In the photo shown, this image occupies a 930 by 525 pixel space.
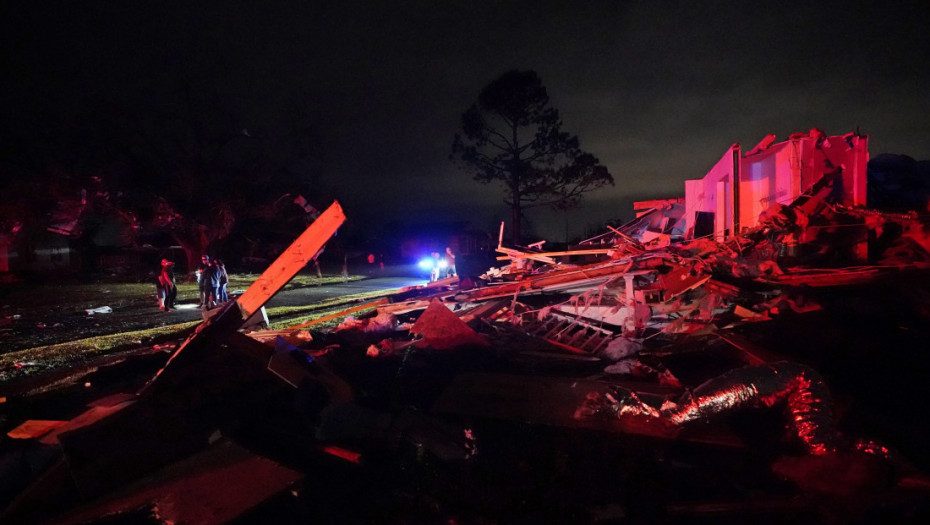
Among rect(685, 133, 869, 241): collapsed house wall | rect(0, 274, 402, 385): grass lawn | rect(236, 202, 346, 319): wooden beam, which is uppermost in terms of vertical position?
rect(685, 133, 869, 241): collapsed house wall

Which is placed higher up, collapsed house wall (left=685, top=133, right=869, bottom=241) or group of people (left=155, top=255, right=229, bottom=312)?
collapsed house wall (left=685, top=133, right=869, bottom=241)

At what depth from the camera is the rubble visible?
269 cm

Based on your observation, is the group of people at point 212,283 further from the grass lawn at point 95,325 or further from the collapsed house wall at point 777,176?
the collapsed house wall at point 777,176

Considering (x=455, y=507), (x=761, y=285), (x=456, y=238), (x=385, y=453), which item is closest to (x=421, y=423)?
(x=385, y=453)

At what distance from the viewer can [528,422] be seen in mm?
3588

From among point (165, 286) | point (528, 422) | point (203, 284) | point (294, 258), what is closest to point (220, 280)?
point (203, 284)

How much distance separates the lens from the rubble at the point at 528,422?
8.81 feet

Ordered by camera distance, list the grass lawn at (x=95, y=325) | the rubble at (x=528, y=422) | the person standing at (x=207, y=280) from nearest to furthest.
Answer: the rubble at (x=528, y=422) < the grass lawn at (x=95, y=325) < the person standing at (x=207, y=280)

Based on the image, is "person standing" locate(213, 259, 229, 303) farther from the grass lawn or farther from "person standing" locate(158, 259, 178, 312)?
the grass lawn

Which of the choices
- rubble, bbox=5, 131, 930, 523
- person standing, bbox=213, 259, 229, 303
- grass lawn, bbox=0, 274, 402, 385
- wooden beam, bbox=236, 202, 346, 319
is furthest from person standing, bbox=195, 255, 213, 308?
wooden beam, bbox=236, 202, 346, 319

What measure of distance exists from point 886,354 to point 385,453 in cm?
459

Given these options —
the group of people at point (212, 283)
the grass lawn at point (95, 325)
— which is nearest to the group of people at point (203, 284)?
the group of people at point (212, 283)

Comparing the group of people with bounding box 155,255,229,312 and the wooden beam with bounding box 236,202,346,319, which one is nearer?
the wooden beam with bounding box 236,202,346,319

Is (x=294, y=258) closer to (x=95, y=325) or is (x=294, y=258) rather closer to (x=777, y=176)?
(x=95, y=325)
